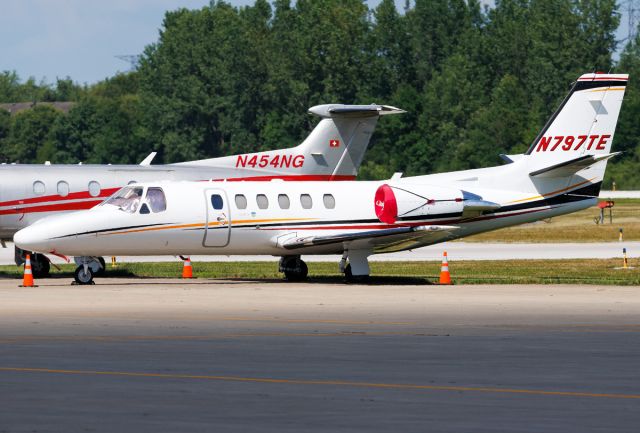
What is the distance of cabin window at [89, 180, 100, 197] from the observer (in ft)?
121

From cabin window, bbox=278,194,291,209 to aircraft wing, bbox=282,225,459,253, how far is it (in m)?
0.90

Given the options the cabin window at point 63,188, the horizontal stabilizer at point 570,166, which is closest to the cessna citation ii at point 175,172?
the cabin window at point 63,188

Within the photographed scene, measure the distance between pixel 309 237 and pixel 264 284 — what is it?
1510 mm

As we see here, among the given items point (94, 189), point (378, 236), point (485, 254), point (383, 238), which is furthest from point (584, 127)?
point (485, 254)

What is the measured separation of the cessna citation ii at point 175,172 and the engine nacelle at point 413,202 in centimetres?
331

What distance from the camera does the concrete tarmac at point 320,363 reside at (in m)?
12.4

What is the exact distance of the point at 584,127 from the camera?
113 feet

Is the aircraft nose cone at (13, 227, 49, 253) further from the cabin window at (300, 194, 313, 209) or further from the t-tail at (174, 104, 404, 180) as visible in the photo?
the t-tail at (174, 104, 404, 180)

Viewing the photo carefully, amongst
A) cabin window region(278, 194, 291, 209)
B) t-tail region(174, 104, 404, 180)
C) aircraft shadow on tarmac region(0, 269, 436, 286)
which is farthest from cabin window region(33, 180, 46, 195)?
cabin window region(278, 194, 291, 209)

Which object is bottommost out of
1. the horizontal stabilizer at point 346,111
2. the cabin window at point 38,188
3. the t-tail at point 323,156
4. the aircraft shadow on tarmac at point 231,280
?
the aircraft shadow on tarmac at point 231,280

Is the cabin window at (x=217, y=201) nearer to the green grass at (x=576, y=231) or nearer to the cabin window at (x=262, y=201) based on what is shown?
the cabin window at (x=262, y=201)

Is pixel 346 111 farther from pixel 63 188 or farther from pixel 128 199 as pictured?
pixel 128 199

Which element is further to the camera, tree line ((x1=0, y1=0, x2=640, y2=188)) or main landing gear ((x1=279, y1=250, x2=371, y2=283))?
tree line ((x1=0, y1=0, x2=640, y2=188))

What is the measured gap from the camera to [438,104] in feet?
409
